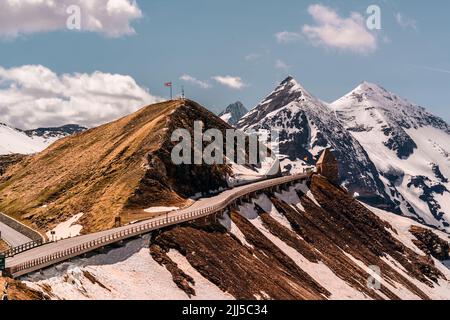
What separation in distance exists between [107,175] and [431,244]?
3567 inches

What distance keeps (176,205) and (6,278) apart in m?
61.5

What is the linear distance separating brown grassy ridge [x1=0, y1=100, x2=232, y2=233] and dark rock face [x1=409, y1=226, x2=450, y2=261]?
198ft

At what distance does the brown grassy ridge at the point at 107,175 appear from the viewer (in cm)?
11488

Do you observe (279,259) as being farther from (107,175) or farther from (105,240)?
(107,175)

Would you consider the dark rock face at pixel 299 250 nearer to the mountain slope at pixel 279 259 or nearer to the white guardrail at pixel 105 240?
the mountain slope at pixel 279 259

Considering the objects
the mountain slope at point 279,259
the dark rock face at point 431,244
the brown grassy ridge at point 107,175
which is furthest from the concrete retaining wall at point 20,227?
the dark rock face at point 431,244

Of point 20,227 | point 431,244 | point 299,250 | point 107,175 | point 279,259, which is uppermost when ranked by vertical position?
point 107,175

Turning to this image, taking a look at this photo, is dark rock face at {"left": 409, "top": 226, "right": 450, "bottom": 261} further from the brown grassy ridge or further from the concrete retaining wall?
the concrete retaining wall

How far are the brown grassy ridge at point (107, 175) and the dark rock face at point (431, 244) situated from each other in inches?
2381

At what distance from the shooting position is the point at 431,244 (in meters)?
166

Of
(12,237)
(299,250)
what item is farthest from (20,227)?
(299,250)

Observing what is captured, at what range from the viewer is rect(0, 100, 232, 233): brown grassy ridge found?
11488 cm

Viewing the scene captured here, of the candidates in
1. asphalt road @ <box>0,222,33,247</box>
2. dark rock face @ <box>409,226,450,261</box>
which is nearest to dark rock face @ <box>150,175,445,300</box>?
dark rock face @ <box>409,226,450,261</box>
